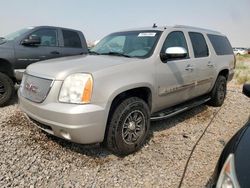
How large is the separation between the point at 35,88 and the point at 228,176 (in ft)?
8.83

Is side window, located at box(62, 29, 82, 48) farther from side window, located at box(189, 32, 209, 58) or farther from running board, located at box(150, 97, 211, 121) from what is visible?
running board, located at box(150, 97, 211, 121)

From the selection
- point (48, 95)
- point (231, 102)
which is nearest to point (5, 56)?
point (48, 95)

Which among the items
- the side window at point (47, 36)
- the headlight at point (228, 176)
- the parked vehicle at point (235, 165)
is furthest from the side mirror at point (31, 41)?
the headlight at point (228, 176)

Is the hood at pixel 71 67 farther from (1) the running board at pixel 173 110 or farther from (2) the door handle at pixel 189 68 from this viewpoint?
(2) the door handle at pixel 189 68

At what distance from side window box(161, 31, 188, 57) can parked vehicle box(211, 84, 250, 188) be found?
8.13 feet

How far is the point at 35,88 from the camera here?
12.0ft

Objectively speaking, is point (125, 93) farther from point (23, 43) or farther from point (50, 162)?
point (23, 43)

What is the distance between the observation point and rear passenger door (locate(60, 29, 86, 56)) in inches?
278

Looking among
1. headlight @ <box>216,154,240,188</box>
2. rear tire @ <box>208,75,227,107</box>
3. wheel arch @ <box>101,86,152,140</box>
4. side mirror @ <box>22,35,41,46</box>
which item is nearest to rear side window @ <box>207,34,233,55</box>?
rear tire @ <box>208,75,227,107</box>

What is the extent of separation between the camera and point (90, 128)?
3.30 metres

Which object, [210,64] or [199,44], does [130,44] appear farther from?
[210,64]

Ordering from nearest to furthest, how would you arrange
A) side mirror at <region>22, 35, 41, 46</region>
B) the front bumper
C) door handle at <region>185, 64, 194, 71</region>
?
the front bumper → door handle at <region>185, 64, 194, 71</region> → side mirror at <region>22, 35, 41, 46</region>

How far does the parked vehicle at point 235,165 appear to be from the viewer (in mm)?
1741

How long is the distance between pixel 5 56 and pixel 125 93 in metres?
3.40
